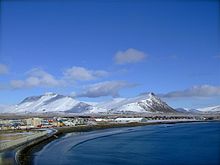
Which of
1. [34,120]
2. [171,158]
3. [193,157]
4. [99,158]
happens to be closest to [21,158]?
[99,158]

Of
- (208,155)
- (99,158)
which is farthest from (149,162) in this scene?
(208,155)

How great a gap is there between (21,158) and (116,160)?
614 centimetres

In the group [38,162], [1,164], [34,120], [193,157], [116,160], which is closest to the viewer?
[1,164]

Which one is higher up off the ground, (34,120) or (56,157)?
(34,120)

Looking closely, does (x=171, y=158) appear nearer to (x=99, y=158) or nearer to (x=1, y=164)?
(x=99, y=158)

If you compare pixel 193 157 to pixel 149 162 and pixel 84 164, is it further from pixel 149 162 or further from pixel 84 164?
pixel 84 164

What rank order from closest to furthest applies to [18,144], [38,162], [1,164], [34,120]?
[1,164] < [38,162] < [18,144] < [34,120]

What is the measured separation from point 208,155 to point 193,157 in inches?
73.8

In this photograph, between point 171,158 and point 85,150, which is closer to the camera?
point 171,158

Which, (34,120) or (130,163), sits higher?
(34,120)

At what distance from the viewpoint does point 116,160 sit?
25.5 meters

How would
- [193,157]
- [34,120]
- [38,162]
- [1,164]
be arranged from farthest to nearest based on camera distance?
[34,120] → [193,157] → [38,162] → [1,164]

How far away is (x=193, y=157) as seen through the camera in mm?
27516

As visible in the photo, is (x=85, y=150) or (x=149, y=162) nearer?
(x=149, y=162)
